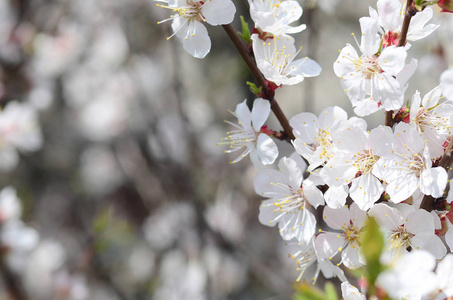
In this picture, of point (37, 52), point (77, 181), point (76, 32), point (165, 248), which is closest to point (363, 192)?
point (37, 52)

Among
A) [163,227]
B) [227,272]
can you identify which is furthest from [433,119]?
[163,227]

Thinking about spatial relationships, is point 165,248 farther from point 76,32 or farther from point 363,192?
point 363,192

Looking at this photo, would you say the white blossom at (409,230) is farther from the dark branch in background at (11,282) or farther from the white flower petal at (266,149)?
the dark branch in background at (11,282)

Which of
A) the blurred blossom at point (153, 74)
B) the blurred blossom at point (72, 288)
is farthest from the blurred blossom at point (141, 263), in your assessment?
the blurred blossom at point (153, 74)

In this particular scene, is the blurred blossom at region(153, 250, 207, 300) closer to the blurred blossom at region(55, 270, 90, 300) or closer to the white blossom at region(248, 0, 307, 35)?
the blurred blossom at region(55, 270, 90, 300)

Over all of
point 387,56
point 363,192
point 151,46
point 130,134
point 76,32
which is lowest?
point 130,134

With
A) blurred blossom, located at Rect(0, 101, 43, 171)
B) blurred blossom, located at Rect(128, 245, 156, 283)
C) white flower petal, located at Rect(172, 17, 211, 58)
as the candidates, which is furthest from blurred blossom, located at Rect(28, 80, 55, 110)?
white flower petal, located at Rect(172, 17, 211, 58)
